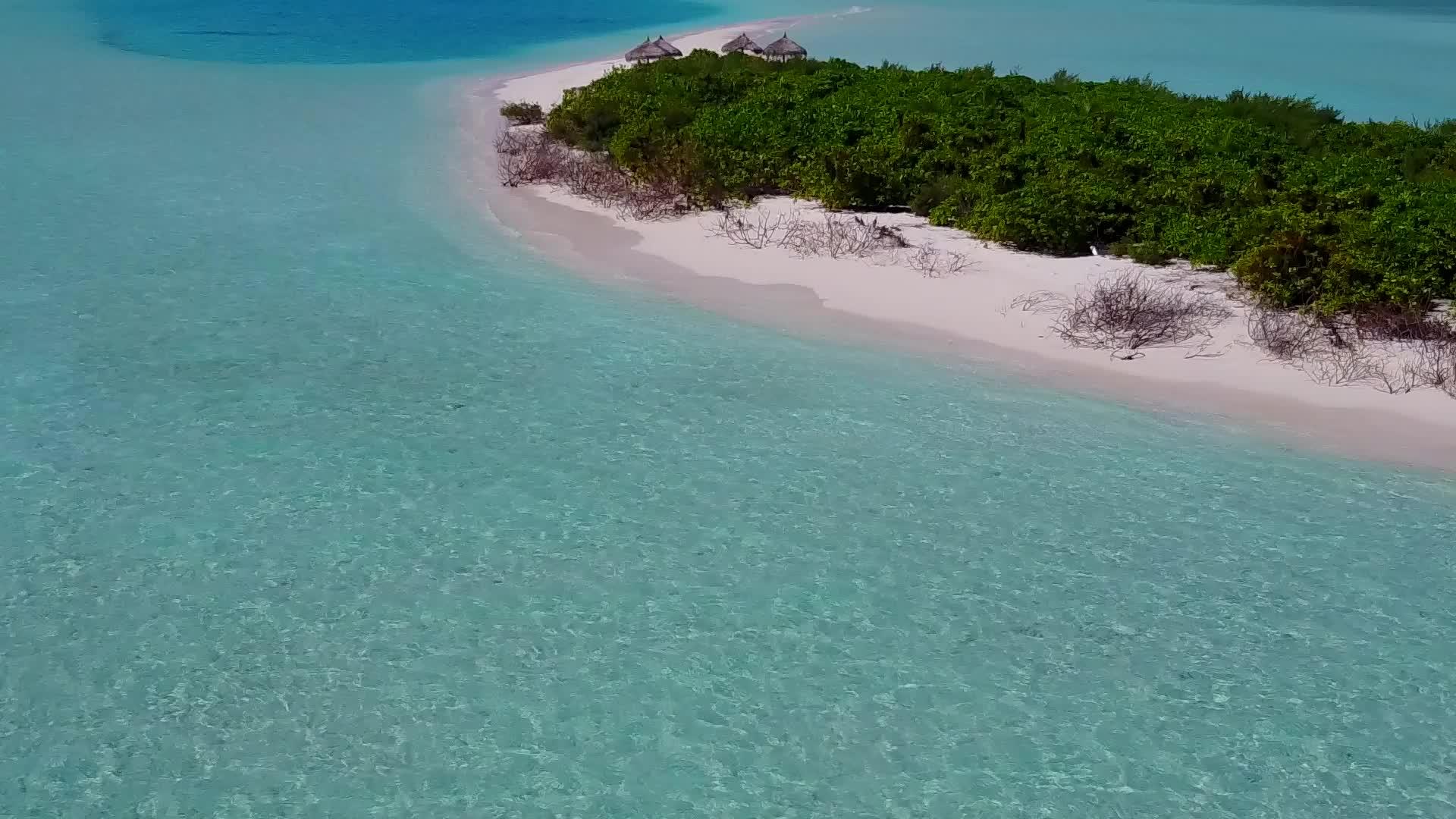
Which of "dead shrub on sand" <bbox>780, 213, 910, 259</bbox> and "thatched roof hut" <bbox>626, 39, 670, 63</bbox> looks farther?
"thatched roof hut" <bbox>626, 39, 670, 63</bbox>

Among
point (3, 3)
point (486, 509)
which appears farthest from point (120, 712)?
point (3, 3)

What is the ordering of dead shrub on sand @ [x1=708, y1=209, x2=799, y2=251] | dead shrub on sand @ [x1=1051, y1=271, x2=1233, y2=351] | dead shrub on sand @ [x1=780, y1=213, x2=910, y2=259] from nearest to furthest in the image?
dead shrub on sand @ [x1=1051, y1=271, x2=1233, y2=351]
dead shrub on sand @ [x1=780, y1=213, x2=910, y2=259]
dead shrub on sand @ [x1=708, y1=209, x2=799, y2=251]

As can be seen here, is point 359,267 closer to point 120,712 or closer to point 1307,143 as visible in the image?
point 120,712

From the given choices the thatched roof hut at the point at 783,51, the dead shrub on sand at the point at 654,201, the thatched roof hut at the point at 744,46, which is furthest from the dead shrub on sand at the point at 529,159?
the thatched roof hut at the point at 744,46

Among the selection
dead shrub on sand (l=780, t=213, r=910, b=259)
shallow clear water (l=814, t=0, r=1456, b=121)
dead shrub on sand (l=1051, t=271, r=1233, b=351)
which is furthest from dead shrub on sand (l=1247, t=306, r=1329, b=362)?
shallow clear water (l=814, t=0, r=1456, b=121)

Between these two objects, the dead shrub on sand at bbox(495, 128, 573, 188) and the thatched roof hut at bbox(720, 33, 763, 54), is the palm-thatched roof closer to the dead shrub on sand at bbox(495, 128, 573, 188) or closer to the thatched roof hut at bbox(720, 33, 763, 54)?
the thatched roof hut at bbox(720, 33, 763, 54)

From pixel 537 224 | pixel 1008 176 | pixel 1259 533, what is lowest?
pixel 1259 533

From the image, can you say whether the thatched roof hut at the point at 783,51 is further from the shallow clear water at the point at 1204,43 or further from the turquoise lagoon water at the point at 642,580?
the turquoise lagoon water at the point at 642,580
